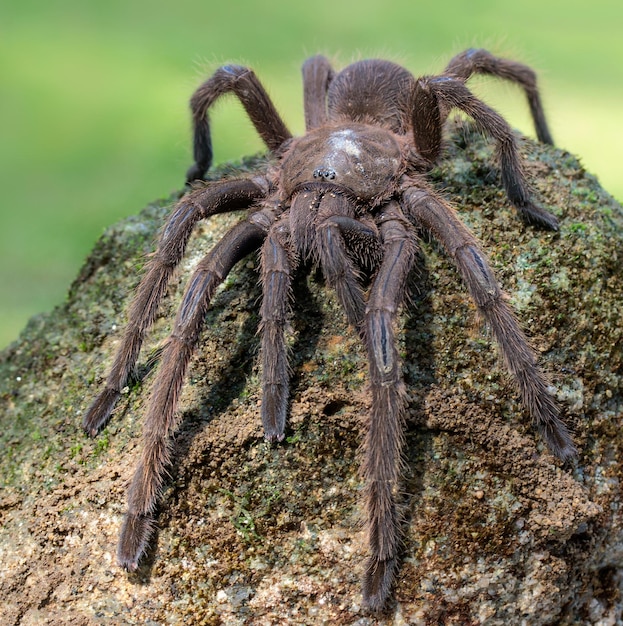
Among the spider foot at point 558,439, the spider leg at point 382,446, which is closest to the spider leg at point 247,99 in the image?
the spider leg at point 382,446

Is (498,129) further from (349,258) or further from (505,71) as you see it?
(505,71)

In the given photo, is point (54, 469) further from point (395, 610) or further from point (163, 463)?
point (395, 610)

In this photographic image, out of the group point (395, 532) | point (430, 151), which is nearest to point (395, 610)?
point (395, 532)

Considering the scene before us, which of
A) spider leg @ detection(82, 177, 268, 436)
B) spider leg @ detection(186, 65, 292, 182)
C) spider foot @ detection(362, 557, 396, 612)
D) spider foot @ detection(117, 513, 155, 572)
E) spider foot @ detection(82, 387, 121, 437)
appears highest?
spider leg @ detection(186, 65, 292, 182)

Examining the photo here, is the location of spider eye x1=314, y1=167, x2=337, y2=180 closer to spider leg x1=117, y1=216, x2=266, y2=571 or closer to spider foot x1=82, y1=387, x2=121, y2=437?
spider leg x1=117, y1=216, x2=266, y2=571

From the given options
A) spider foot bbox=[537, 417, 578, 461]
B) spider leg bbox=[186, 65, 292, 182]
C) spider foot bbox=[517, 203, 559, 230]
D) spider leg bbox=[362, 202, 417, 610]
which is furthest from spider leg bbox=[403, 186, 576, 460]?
spider leg bbox=[186, 65, 292, 182]

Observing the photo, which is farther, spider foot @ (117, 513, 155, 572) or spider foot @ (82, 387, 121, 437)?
spider foot @ (82, 387, 121, 437)

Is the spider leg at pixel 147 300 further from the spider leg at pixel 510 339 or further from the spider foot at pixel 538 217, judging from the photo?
the spider foot at pixel 538 217
